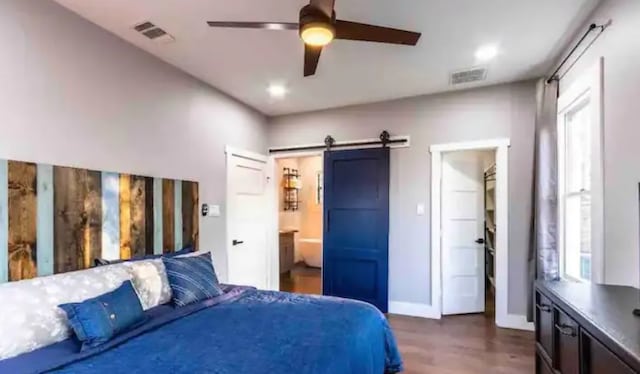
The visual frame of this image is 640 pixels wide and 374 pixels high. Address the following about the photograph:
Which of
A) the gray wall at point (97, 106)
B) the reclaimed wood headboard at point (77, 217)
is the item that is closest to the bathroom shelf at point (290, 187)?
the gray wall at point (97, 106)

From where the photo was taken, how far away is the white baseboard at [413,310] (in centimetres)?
420

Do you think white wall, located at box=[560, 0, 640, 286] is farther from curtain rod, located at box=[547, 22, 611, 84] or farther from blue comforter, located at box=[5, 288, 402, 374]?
blue comforter, located at box=[5, 288, 402, 374]

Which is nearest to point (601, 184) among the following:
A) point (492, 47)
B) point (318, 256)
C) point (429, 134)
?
point (492, 47)

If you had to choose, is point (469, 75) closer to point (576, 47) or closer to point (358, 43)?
point (576, 47)

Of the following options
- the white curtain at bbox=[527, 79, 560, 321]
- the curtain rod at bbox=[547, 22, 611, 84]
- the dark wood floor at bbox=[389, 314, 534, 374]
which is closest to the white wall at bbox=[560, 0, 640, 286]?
the curtain rod at bbox=[547, 22, 611, 84]

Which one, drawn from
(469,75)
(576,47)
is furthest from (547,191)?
(469,75)

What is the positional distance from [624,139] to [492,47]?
136 centimetres

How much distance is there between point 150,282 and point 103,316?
0.56 m

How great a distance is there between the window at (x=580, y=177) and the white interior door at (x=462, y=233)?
4.35ft

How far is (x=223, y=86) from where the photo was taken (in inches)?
153

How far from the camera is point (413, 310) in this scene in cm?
428

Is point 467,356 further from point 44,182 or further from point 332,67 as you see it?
point 44,182

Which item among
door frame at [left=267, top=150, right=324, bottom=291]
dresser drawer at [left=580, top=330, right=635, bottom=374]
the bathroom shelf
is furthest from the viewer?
the bathroom shelf

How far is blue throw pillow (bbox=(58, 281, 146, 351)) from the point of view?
1.77 metres
